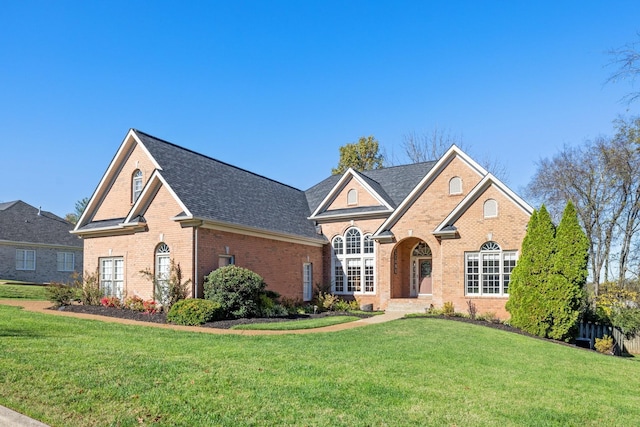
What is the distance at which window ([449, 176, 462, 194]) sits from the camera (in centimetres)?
2203

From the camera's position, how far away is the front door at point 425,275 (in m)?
24.9

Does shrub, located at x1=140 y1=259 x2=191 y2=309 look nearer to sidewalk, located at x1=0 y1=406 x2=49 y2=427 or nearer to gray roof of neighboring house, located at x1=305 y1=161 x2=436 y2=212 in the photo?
gray roof of neighboring house, located at x1=305 y1=161 x2=436 y2=212

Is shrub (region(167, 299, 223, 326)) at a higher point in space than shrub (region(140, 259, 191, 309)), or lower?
lower

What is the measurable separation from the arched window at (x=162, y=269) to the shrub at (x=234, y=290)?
1.98m

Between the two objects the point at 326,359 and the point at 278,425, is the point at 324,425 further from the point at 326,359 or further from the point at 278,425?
the point at 326,359

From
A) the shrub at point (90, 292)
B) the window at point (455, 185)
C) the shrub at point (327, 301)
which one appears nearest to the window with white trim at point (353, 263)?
the shrub at point (327, 301)

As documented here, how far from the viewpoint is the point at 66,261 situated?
39.2 m

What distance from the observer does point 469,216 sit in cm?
2067

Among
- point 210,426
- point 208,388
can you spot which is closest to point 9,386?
point 208,388

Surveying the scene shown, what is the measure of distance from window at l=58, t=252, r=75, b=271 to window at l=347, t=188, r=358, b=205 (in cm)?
2655

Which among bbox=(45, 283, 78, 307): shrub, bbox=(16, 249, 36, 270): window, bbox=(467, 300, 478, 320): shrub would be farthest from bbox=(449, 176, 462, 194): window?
bbox=(16, 249, 36, 270): window

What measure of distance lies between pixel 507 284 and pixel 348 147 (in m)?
30.1

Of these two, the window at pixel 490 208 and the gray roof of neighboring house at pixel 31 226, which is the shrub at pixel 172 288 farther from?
the gray roof of neighboring house at pixel 31 226

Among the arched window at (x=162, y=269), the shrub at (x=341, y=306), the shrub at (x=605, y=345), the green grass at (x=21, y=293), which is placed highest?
the arched window at (x=162, y=269)
